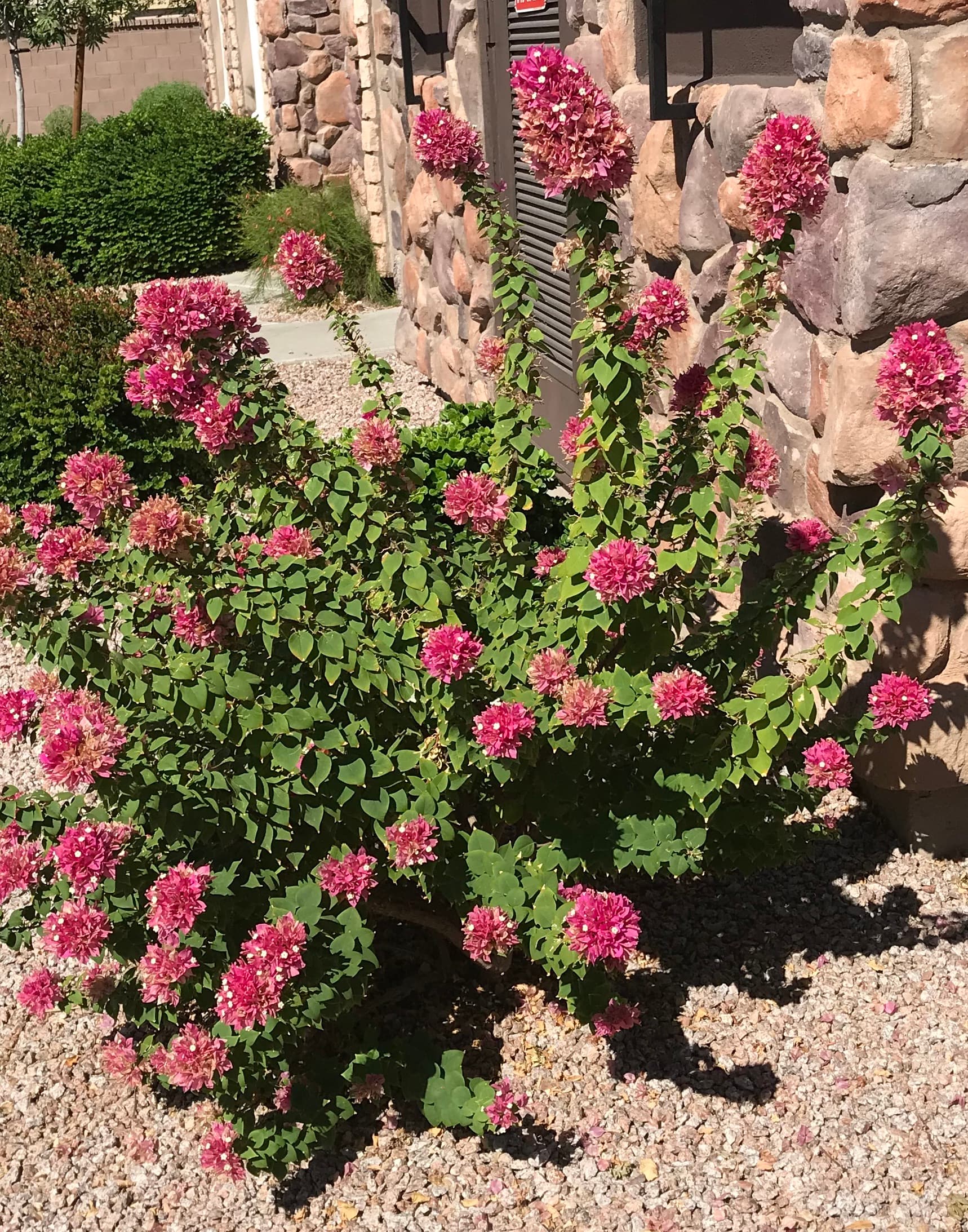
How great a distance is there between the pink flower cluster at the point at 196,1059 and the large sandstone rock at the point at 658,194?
264 centimetres

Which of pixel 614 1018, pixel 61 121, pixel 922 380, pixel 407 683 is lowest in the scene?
pixel 614 1018

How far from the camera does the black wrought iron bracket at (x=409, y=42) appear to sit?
7.35m

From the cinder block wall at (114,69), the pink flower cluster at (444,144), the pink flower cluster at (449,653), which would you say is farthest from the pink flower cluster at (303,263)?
the cinder block wall at (114,69)

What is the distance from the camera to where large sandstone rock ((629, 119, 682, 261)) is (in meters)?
3.80

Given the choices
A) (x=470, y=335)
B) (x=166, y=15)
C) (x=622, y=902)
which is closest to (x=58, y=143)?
(x=470, y=335)

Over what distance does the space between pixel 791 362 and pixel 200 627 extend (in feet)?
5.64

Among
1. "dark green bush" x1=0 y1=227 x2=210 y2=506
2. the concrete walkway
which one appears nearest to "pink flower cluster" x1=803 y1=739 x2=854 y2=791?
"dark green bush" x1=0 y1=227 x2=210 y2=506

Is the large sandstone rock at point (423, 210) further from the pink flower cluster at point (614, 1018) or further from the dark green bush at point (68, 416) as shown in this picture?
the pink flower cluster at point (614, 1018)

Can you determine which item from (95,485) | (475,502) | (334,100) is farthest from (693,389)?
(334,100)

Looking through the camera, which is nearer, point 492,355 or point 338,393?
point 492,355

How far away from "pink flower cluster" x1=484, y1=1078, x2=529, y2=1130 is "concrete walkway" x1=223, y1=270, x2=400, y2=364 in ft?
20.8

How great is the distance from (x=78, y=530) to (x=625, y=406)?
3.61 ft

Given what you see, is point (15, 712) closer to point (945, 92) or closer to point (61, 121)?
point (945, 92)

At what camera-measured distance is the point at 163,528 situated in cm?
232
